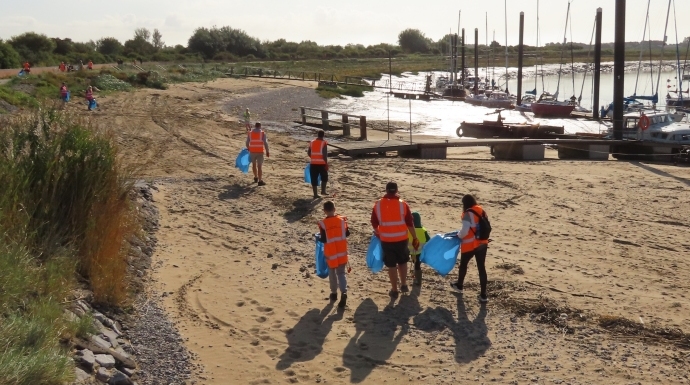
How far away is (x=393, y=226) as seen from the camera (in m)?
9.14

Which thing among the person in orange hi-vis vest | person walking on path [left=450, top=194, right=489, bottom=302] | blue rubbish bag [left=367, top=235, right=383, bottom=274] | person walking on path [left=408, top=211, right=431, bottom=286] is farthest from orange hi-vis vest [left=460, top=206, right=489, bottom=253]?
the person in orange hi-vis vest

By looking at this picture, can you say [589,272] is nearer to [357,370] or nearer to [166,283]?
[357,370]

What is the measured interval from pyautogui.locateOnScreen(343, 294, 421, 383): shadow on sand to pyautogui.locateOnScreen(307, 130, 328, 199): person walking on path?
612cm

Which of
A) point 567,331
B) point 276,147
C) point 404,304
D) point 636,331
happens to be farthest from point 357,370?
point 276,147

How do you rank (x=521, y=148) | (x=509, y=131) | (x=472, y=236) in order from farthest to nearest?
(x=509, y=131) < (x=521, y=148) < (x=472, y=236)

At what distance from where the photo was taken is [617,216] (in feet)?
47.0

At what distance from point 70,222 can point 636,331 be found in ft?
22.3

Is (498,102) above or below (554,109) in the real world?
below

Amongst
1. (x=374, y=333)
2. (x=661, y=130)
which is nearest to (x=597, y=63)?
(x=661, y=130)

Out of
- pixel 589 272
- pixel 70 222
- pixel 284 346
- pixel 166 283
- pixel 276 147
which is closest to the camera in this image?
pixel 284 346

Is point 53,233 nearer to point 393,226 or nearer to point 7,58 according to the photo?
point 393,226

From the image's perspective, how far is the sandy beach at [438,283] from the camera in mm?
7613

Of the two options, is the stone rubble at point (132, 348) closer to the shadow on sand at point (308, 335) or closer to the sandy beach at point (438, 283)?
the sandy beach at point (438, 283)

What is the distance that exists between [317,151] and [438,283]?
226 inches
